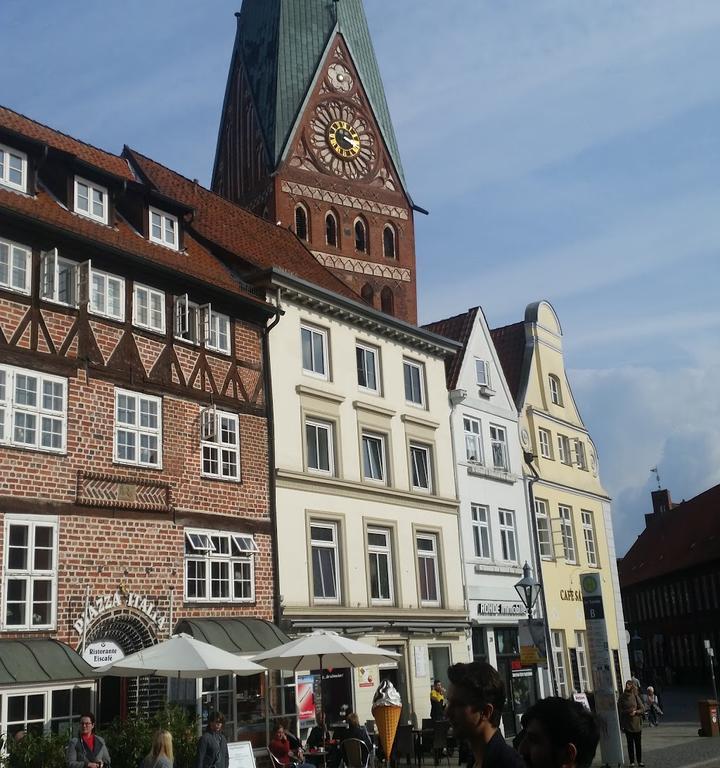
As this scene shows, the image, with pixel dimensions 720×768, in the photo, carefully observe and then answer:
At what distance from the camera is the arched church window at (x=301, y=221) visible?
2149 inches

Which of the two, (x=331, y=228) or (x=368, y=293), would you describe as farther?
(x=368, y=293)

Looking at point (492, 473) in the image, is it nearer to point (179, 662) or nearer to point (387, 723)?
point (387, 723)

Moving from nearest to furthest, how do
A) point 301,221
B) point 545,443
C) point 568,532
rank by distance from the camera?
point 545,443, point 568,532, point 301,221

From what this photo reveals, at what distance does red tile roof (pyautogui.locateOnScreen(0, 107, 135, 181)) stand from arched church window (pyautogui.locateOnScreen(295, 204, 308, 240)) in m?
26.4

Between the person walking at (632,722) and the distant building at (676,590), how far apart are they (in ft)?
155

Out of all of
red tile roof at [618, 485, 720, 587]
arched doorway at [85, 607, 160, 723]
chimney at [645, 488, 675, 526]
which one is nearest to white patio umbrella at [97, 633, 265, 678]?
arched doorway at [85, 607, 160, 723]

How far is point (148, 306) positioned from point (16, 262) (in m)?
3.30

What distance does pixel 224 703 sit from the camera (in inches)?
859

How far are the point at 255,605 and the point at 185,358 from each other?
18.1 feet

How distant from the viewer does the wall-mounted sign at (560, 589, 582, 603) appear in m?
35.8

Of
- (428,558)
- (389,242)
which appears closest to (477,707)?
(428,558)

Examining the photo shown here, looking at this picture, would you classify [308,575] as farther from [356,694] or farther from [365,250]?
[365,250]

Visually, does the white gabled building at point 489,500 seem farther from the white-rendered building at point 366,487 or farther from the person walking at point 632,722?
the person walking at point 632,722

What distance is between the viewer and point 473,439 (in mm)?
33375
